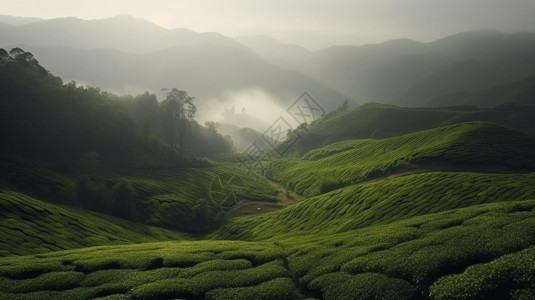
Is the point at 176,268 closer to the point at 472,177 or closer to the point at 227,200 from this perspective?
the point at 472,177

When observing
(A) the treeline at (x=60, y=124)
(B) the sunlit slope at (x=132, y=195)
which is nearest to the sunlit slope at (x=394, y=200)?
(B) the sunlit slope at (x=132, y=195)

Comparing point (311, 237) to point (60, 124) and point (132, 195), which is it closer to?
point (132, 195)

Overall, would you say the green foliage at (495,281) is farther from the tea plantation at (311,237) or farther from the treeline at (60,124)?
the treeline at (60,124)

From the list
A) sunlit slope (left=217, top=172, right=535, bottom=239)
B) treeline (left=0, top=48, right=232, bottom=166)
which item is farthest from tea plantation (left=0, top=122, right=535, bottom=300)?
treeline (left=0, top=48, right=232, bottom=166)

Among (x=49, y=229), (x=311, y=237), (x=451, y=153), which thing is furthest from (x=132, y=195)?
(x=451, y=153)

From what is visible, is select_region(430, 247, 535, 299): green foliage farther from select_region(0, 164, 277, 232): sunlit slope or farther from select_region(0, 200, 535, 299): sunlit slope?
select_region(0, 164, 277, 232): sunlit slope

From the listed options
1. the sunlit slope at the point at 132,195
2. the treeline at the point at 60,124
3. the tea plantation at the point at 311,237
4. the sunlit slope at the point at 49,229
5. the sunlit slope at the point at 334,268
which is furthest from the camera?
the treeline at the point at 60,124

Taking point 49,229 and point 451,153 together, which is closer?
point 49,229
